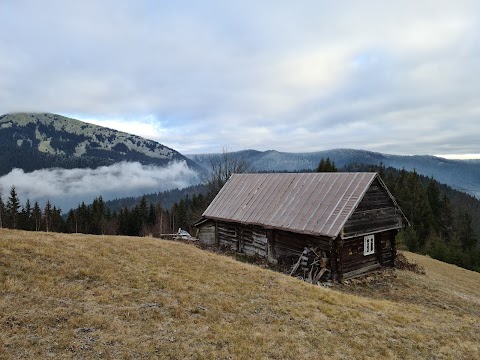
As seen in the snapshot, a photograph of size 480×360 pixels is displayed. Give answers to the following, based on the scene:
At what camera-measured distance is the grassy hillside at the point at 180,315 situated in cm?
786

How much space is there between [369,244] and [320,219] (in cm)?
517

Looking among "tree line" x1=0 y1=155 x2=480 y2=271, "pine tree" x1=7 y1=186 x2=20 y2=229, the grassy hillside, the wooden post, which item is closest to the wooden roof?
the wooden post

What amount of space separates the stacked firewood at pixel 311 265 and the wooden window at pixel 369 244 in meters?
4.03

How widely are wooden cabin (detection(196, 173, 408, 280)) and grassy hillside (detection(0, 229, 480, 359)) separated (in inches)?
208

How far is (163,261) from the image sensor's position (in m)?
16.0

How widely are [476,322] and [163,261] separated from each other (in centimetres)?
1419

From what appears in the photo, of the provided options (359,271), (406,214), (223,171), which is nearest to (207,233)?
(359,271)

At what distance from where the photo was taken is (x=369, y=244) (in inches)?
895

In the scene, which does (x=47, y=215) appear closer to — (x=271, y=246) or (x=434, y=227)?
(x=271, y=246)

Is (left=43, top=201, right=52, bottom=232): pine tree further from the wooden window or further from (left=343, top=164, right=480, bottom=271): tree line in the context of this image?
(left=343, top=164, right=480, bottom=271): tree line

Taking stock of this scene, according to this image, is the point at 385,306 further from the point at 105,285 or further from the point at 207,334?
the point at 105,285

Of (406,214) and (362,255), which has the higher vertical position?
(362,255)

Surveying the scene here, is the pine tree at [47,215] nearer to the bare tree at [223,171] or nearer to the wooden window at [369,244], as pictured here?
the bare tree at [223,171]

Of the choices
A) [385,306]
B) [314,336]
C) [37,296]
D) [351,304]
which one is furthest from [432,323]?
[37,296]
